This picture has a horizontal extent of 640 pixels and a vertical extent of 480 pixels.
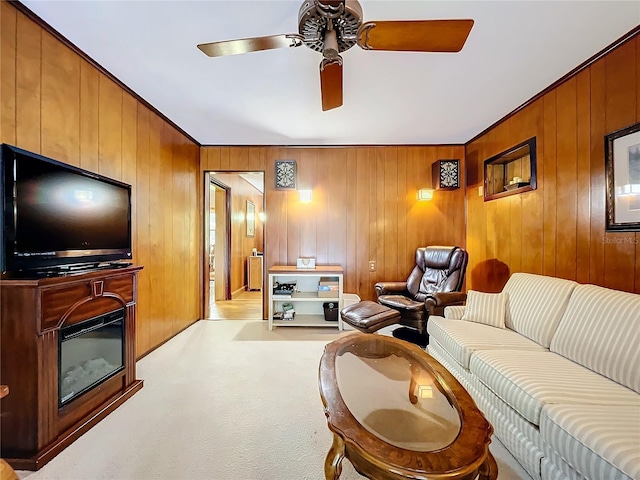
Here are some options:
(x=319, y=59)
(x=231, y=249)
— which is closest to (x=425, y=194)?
(x=319, y=59)

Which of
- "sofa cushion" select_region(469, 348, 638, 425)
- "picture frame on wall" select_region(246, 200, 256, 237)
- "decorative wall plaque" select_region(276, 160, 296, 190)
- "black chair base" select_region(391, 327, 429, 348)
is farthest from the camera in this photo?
"picture frame on wall" select_region(246, 200, 256, 237)

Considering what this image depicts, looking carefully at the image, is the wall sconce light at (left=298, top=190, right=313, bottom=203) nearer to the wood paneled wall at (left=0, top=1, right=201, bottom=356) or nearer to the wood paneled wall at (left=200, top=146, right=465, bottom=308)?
the wood paneled wall at (left=200, top=146, right=465, bottom=308)

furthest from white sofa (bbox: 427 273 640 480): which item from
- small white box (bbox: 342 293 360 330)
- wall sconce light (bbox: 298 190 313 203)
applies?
wall sconce light (bbox: 298 190 313 203)

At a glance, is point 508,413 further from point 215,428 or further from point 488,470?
point 215,428

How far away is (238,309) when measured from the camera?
4762 mm

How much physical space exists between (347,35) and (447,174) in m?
3.03

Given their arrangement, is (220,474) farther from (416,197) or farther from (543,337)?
(416,197)

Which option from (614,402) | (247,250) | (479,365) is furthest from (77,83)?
(247,250)

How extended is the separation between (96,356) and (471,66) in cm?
354

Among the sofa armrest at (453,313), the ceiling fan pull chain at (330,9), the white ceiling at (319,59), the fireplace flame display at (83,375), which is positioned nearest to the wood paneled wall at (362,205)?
the white ceiling at (319,59)

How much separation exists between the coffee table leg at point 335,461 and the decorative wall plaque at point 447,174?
12.3 feet

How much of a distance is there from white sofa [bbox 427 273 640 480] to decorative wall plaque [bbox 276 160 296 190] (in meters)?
2.80

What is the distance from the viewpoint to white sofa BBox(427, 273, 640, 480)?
1.09 meters

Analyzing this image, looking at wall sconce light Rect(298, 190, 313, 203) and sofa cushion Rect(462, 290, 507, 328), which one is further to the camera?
wall sconce light Rect(298, 190, 313, 203)
